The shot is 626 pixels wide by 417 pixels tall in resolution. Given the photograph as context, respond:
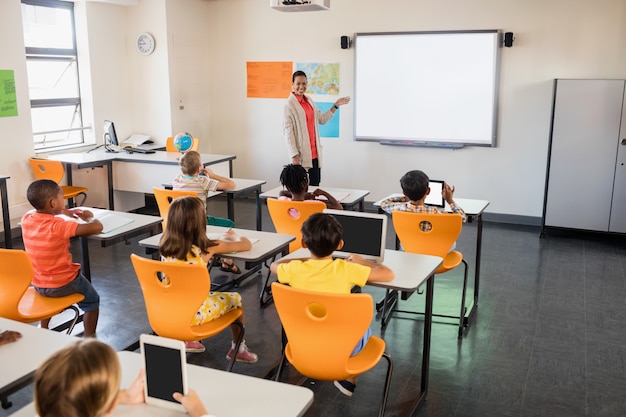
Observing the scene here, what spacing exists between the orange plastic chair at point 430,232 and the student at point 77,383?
266 centimetres

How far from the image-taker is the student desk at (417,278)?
292 cm

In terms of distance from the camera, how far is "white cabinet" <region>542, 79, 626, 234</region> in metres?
6.00

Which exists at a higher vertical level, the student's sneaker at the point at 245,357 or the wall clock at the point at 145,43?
the wall clock at the point at 145,43

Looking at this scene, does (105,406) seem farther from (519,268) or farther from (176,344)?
(519,268)

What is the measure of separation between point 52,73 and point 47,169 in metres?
1.43

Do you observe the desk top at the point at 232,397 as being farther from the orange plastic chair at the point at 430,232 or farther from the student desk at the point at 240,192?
the student desk at the point at 240,192

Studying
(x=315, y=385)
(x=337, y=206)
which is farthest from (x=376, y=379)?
(x=337, y=206)

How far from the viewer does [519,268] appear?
5.42m

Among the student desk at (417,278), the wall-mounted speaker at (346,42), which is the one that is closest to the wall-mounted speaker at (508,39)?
the wall-mounted speaker at (346,42)

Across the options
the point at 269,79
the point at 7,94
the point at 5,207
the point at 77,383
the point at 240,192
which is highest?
the point at 269,79

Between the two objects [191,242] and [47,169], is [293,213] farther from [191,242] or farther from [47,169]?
[47,169]

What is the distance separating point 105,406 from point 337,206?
3.01 meters

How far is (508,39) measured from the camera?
260 inches

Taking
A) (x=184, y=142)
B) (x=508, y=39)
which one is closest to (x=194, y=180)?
(x=184, y=142)
